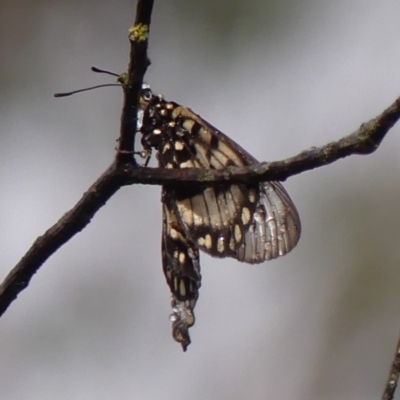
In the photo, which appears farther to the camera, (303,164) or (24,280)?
(24,280)

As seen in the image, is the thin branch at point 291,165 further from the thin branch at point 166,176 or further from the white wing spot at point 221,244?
the white wing spot at point 221,244

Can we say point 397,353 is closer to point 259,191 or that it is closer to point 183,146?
point 259,191

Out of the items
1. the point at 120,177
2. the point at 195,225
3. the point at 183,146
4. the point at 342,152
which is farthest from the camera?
the point at 183,146

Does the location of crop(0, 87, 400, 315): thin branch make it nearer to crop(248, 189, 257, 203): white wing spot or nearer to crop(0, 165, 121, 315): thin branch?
crop(0, 165, 121, 315): thin branch

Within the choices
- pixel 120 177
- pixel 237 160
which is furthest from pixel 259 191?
pixel 120 177

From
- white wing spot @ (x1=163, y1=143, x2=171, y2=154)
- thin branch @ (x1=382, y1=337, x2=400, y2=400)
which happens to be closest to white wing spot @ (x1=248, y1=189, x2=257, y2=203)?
white wing spot @ (x1=163, y1=143, x2=171, y2=154)

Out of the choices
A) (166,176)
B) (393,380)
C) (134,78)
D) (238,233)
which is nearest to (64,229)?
(166,176)
